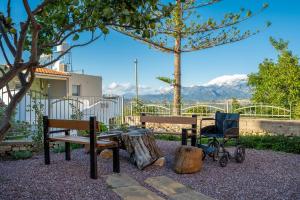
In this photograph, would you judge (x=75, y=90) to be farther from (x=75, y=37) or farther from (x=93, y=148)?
(x=75, y=37)

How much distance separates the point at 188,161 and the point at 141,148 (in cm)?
95

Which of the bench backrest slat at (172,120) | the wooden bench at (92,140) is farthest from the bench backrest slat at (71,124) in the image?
the bench backrest slat at (172,120)

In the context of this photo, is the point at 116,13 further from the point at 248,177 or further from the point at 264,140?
the point at 264,140

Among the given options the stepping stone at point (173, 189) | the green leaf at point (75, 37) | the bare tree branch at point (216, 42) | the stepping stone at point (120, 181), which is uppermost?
the bare tree branch at point (216, 42)

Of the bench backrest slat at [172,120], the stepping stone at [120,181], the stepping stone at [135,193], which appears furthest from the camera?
the bench backrest slat at [172,120]

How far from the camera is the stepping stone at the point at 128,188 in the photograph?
4539 millimetres

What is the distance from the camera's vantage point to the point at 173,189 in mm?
4973

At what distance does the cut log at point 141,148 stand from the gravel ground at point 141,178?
0.51 feet

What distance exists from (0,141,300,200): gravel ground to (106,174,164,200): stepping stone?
4.4 inches

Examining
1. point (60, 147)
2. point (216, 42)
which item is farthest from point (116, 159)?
point (216, 42)

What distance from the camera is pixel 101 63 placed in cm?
2783

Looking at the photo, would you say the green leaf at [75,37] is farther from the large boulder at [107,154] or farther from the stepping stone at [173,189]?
the large boulder at [107,154]

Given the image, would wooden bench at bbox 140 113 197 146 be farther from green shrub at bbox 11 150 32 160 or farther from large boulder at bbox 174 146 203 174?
green shrub at bbox 11 150 32 160

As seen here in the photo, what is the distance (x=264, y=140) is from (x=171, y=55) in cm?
772
